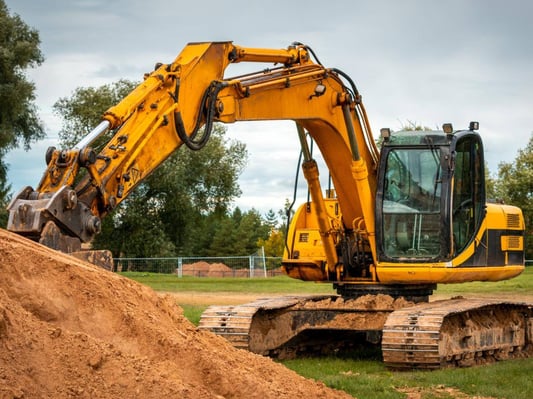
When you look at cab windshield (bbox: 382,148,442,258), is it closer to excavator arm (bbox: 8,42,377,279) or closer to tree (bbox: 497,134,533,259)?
excavator arm (bbox: 8,42,377,279)

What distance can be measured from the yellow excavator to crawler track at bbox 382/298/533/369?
0.02 meters

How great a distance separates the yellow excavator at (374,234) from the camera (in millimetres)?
12336

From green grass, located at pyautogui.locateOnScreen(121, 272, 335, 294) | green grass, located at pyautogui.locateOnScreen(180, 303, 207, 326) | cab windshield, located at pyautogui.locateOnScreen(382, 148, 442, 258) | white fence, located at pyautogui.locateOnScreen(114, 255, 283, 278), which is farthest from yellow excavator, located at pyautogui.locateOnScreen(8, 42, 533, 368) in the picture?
white fence, located at pyautogui.locateOnScreen(114, 255, 283, 278)

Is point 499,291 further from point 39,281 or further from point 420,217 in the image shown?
point 39,281

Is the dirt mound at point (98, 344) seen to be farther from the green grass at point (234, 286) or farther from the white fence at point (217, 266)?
the white fence at point (217, 266)

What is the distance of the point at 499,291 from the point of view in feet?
97.3

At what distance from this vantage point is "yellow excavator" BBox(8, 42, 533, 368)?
12336 millimetres

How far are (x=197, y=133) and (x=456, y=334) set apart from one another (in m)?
4.30

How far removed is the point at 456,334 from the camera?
12.9 metres

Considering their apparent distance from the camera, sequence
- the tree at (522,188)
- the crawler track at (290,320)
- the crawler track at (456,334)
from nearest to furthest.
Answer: the crawler track at (456,334) < the crawler track at (290,320) < the tree at (522,188)

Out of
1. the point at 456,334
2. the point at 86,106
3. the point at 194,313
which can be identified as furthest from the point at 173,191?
the point at 456,334

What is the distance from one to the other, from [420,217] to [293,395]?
6.02 m

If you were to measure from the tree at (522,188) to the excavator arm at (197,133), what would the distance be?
126 ft

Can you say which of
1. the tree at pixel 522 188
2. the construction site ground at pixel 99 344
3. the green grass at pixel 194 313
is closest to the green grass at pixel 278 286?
the green grass at pixel 194 313
